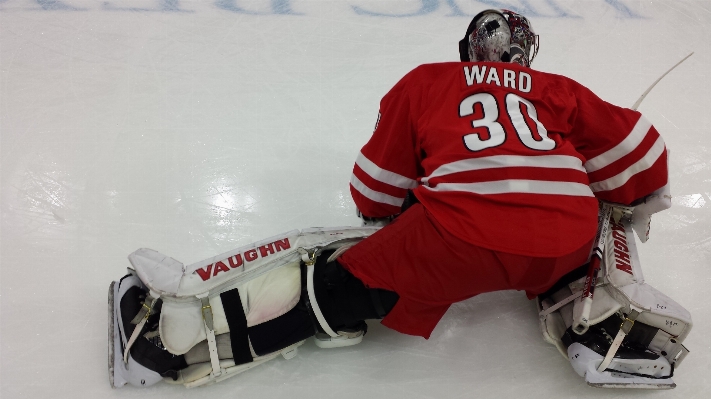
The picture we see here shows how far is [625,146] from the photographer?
141 cm

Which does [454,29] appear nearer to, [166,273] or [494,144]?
[494,144]

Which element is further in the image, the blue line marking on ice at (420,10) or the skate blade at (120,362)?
the blue line marking on ice at (420,10)

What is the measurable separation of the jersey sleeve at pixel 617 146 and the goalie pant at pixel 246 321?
2.08ft

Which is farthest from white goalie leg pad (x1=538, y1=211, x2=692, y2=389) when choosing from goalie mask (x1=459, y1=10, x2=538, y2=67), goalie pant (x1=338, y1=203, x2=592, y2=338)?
goalie mask (x1=459, y1=10, x2=538, y2=67)

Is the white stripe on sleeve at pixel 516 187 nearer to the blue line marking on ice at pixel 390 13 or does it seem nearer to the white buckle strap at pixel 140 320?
the white buckle strap at pixel 140 320

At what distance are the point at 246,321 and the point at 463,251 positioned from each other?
0.57 metres

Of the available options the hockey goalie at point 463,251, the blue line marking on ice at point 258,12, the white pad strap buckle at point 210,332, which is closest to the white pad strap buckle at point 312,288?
the hockey goalie at point 463,251

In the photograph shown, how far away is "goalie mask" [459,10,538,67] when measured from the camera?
150 centimetres

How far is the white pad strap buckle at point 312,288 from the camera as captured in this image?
1.42 meters

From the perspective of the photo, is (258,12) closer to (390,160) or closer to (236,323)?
(390,160)

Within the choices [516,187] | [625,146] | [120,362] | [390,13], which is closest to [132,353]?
[120,362]

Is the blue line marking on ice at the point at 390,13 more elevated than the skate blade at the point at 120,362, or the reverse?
the blue line marking on ice at the point at 390,13

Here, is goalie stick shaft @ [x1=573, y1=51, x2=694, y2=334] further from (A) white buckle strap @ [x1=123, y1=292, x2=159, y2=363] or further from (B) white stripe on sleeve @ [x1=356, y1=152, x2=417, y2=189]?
(A) white buckle strap @ [x1=123, y1=292, x2=159, y2=363]

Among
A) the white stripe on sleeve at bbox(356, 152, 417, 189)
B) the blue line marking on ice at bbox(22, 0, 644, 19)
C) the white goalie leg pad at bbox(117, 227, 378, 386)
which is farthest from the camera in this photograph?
the blue line marking on ice at bbox(22, 0, 644, 19)
